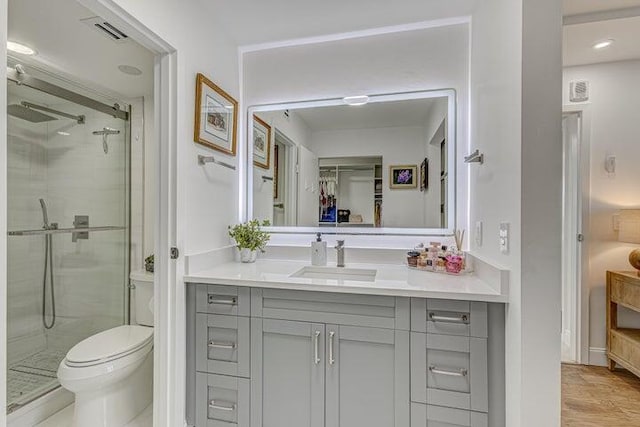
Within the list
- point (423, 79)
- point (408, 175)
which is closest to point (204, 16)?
point (423, 79)

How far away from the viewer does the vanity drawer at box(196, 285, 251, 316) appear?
5.19 ft

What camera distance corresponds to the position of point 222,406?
62.8 inches

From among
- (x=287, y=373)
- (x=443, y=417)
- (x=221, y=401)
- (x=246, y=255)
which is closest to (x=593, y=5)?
(x=443, y=417)

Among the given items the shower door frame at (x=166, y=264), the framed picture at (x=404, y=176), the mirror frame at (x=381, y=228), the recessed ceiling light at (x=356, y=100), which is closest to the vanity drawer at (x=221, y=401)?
the shower door frame at (x=166, y=264)

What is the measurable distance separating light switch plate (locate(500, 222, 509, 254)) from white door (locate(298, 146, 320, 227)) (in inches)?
46.3

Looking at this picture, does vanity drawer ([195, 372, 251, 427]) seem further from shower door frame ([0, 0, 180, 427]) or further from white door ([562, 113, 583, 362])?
white door ([562, 113, 583, 362])

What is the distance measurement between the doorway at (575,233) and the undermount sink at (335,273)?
1.77 meters

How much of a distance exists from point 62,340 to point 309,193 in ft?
6.90

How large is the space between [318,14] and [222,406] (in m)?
2.26

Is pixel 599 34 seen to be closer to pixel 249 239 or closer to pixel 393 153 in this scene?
pixel 393 153

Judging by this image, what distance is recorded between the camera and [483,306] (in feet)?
4.34

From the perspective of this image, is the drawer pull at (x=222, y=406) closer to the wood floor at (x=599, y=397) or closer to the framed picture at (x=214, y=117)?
the framed picture at (x=214, y=117)

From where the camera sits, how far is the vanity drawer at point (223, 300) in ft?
5.19

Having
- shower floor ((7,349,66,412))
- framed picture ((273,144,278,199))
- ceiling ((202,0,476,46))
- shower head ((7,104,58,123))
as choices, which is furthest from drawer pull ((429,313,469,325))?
shower head ((7,104,58,123))
